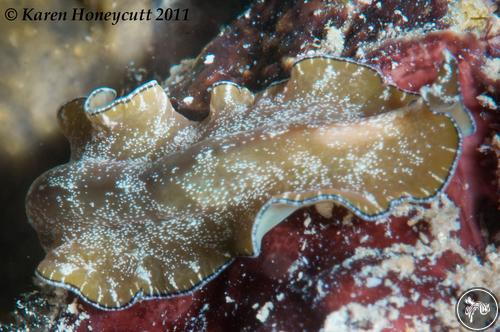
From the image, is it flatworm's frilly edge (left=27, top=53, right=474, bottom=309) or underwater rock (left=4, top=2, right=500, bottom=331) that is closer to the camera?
underwater rock (left=4, top=2, right=500, bottom=331)

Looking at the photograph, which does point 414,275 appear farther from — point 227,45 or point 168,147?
point 227,45

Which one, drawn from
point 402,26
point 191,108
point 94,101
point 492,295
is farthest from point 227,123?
point 492,295

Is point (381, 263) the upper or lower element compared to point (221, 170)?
lower

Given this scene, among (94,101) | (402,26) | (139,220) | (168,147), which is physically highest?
(94,101)

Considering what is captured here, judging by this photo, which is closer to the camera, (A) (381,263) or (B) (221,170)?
(A) (381,263)

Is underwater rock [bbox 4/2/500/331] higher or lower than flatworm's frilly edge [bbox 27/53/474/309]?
lower

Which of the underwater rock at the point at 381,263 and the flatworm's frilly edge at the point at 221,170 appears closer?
the underwater rock at the point at 381,263

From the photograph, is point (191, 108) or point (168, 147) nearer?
point (168, 147)

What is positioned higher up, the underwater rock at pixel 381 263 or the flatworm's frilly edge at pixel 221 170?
the flatworm's frilly edge at pixel 221 170
